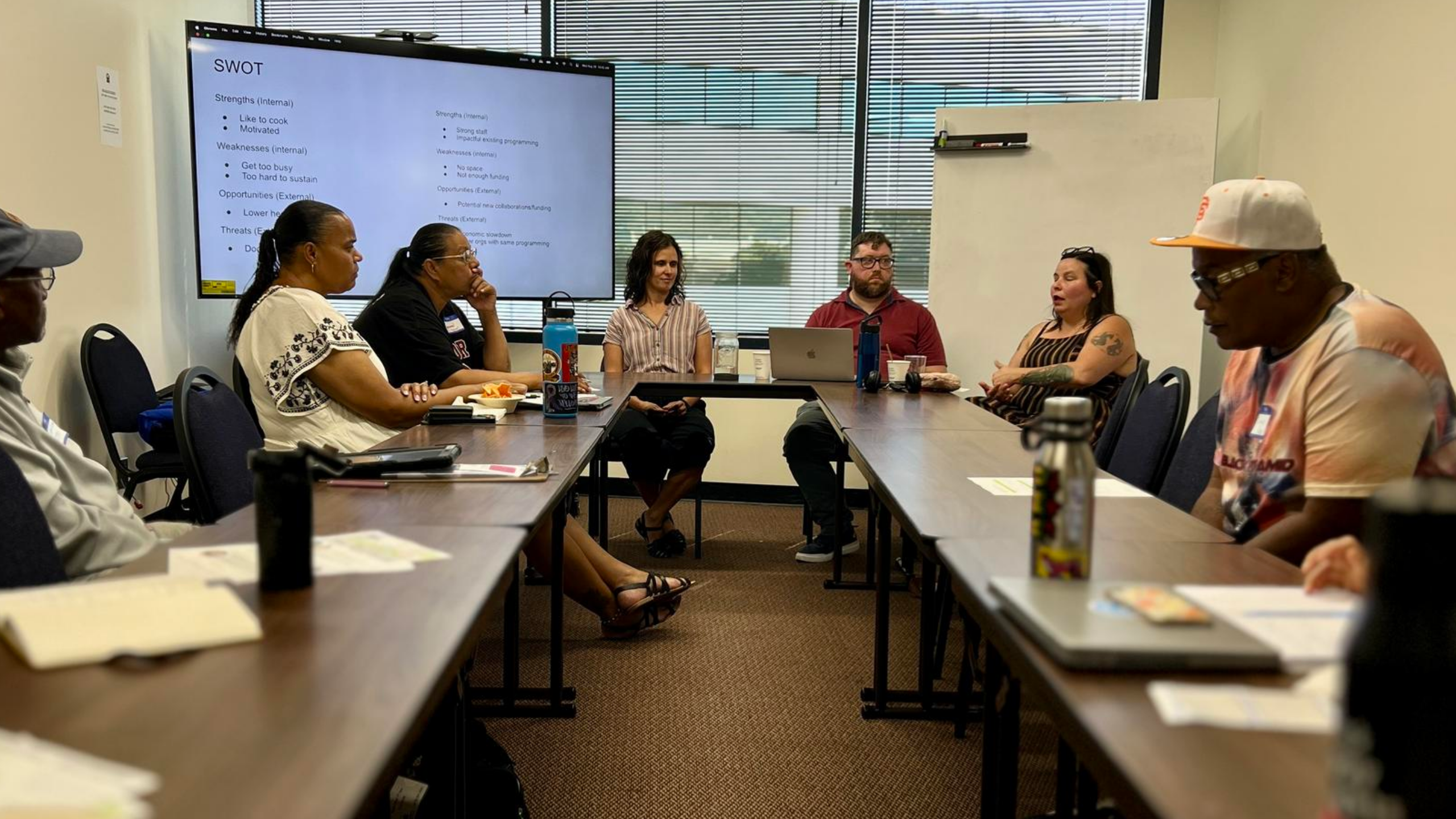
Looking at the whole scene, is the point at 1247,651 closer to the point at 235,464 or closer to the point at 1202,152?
the point at 235,464

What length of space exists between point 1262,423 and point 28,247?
2.08 m

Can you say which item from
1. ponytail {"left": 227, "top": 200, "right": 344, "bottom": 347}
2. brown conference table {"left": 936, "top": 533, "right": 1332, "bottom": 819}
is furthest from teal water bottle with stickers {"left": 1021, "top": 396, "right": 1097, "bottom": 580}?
ponytail {"left": 227, "top": 200, "right": 344, "bottom": 347}

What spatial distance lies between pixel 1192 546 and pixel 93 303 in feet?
12.0

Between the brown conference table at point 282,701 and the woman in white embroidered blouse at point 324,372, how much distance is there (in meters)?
1.59

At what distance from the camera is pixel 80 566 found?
1695 millimetres

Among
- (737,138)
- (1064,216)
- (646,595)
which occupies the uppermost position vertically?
(737,138)

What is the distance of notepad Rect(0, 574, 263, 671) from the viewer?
960mm

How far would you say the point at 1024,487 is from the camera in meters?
1.95

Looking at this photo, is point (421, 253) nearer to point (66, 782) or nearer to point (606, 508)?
point (606, 508)

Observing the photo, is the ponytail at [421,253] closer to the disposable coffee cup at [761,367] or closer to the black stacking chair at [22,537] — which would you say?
the disposable coffee cup at [761,367]

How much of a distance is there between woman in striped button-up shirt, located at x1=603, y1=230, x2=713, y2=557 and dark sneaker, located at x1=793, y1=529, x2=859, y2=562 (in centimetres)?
50

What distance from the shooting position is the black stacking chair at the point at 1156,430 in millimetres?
2504

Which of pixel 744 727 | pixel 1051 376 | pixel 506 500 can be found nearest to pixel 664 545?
pixel 1051 376

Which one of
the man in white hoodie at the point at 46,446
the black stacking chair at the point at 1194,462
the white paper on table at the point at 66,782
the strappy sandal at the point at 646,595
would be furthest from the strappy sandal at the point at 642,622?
the white paper on table at the point at 66,782
